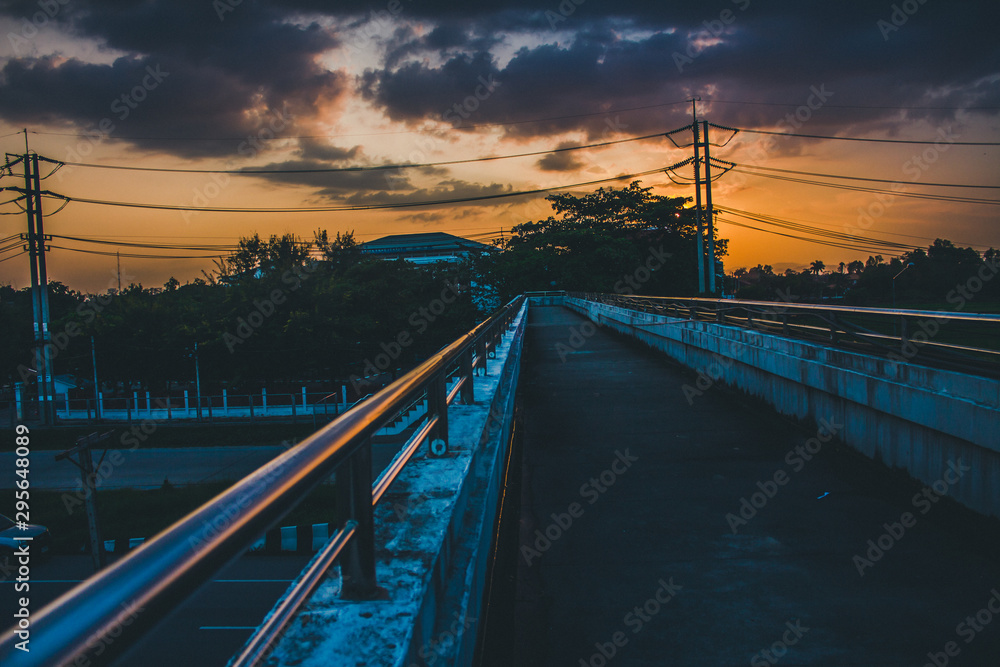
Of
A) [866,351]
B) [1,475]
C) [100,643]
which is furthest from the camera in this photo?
[1,475]

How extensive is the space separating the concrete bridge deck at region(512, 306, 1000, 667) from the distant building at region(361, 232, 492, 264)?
95870mm

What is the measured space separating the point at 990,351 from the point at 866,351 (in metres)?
2.58

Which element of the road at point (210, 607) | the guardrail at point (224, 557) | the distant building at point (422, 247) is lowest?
the road at point (210, 607)

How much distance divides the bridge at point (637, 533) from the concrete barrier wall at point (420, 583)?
0.04 feet

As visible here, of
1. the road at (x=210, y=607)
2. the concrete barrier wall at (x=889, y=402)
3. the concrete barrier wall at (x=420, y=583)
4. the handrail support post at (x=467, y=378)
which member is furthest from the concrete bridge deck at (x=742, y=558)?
the road at (x=210, y=607)

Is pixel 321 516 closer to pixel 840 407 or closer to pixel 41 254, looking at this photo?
pixel 840 407

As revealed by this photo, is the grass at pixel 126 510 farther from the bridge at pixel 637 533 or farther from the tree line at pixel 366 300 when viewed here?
the bridge at pixel 637 533

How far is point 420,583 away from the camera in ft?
7.54

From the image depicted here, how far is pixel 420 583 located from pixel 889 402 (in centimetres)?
545

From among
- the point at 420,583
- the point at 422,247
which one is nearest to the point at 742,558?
the point at 420,583

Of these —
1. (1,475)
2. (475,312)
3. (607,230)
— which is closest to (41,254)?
(1,475)

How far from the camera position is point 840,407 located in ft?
24.0

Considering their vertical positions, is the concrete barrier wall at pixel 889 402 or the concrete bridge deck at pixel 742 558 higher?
the concrete barrier wall at pixel 889 402

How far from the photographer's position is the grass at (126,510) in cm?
2228
